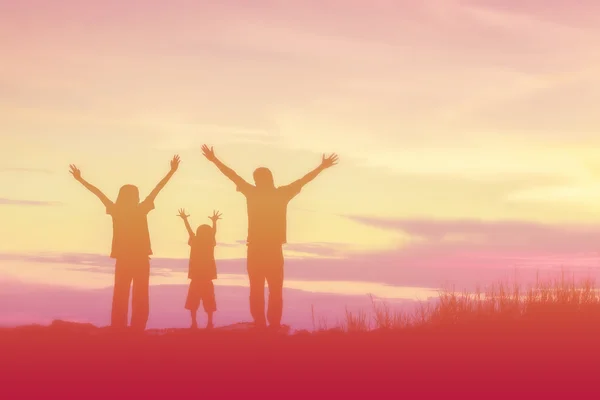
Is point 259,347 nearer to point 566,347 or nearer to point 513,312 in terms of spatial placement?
point 566,347

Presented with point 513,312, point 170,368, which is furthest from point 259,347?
point 513,312

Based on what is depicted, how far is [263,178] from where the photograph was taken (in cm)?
1756

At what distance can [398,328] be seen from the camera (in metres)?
18.5

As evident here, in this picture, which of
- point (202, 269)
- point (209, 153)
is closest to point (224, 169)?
point (209, 153)

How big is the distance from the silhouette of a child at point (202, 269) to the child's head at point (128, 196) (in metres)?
2.40

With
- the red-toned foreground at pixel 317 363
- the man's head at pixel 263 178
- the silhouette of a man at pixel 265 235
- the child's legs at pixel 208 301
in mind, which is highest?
the man's head at pixel 263 178

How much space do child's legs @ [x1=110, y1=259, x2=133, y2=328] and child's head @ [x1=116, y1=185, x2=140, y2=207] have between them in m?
1.32

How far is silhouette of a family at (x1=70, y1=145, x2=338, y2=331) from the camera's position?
17578 millimetres

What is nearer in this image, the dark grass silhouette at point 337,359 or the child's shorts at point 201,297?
the dark grass silhouette at point 337,359

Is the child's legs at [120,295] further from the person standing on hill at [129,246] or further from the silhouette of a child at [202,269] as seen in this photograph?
the silhouette of a child at [202,269]

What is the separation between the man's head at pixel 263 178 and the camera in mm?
17547

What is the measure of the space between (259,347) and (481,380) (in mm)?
4532

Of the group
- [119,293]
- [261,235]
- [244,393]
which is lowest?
[244,393]

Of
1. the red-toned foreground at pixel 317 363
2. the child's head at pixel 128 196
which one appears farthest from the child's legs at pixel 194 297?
the red-toned foreground at pixel 317 363
